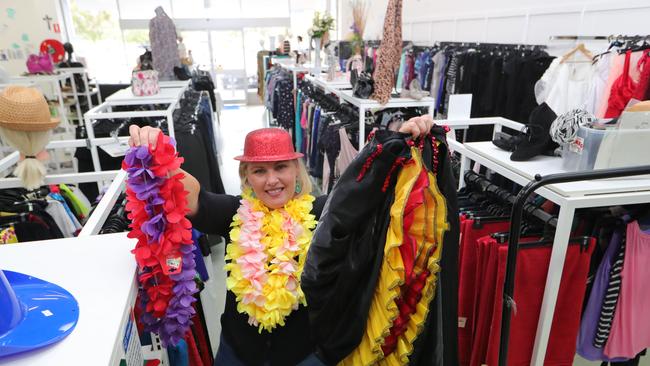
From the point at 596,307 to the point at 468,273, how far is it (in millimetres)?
538

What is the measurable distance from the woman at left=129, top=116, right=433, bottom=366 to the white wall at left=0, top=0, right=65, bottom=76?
27.3ft

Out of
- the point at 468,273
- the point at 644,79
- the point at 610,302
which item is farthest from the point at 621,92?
the point at 468,273

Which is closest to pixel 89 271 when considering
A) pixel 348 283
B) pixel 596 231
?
pixel 348 283

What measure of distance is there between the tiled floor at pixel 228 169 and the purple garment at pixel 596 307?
2.49ft

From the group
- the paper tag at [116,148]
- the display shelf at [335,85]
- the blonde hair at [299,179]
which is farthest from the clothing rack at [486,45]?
the paper tag at [116,148]

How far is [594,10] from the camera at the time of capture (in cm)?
402

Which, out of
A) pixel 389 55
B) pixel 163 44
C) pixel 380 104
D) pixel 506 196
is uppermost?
pixel 163 44

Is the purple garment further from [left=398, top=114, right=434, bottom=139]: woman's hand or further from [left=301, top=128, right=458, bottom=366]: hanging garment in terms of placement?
[left=398, top=114, right=434, bottom=139]: woman's hand

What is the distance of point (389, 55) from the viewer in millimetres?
3402

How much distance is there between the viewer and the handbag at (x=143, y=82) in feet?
12.0

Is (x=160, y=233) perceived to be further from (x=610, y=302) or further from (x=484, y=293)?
(x=610, y=302)

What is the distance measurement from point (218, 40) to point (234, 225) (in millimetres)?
11948

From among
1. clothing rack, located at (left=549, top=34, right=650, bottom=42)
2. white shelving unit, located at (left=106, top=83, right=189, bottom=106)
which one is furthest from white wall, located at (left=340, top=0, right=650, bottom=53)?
white shelving unit, located at (left=106, top=83, right=189, bottom=106)

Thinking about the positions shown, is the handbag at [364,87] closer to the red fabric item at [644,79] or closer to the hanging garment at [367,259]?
the red fabric item at [644,79]
